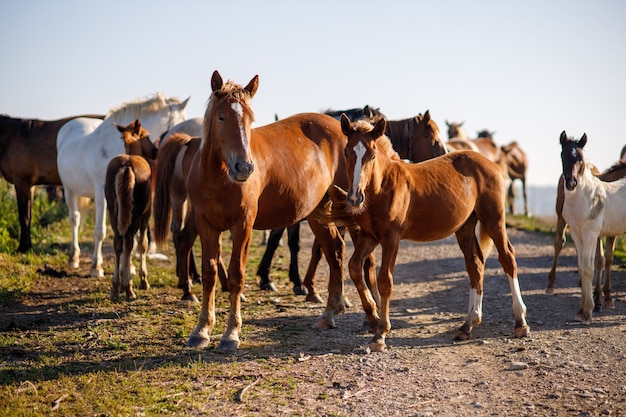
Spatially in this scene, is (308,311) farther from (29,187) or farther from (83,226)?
(83,226)

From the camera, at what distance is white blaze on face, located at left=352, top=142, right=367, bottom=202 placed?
20.0 feet

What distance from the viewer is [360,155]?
621cm

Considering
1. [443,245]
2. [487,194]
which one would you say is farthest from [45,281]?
[443,245]

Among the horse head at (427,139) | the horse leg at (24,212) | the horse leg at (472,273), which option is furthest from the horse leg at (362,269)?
the horse leg at (24,212)

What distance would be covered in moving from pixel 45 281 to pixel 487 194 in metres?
6.22

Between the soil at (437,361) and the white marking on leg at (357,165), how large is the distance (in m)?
1.51

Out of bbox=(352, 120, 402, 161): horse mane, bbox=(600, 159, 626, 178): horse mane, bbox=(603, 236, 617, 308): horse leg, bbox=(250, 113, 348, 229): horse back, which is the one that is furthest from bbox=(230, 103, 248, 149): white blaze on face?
bbox=(600, 159, 626, 178): horse mane

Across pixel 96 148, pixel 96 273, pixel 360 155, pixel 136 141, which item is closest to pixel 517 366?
pixel 360 155

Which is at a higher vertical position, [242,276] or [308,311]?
[242,276]

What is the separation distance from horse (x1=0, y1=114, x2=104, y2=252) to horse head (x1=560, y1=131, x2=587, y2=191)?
27.8ft

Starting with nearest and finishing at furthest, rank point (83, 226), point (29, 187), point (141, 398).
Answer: point (141, 398), point (29, 187), point (83, 226)

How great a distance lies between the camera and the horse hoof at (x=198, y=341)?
625cm

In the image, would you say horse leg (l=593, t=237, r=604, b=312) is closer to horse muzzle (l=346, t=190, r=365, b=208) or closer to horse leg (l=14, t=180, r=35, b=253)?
horse muzzle (l=346, t=190, r=365, b=208)

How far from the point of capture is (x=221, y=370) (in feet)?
18.2
